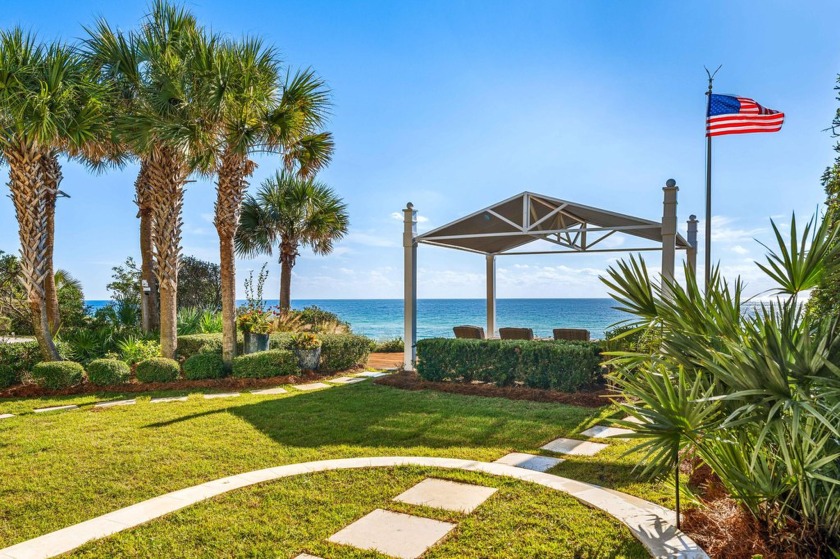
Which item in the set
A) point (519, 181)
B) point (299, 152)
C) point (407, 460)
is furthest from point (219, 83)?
point (519, 181)

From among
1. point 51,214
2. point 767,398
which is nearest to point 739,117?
point 767,398

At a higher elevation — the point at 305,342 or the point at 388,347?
the point at 305,342

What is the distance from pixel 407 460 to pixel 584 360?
4216mm

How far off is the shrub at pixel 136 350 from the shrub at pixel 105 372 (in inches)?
38.5

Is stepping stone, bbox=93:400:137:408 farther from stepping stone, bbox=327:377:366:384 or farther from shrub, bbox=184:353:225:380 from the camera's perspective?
stepping stone, bbox=327:377:366:384

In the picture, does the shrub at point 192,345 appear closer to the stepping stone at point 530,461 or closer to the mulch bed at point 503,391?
the mulch bed at point 503,391

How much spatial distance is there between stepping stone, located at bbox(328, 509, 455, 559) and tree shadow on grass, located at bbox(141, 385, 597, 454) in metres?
1.70

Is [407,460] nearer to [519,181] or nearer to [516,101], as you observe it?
[516,101]

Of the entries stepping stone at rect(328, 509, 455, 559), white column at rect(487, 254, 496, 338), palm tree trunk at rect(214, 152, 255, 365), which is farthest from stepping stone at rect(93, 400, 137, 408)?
white column at rect(487, 254, 496, 338)

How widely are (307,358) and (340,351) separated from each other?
0.83 metres

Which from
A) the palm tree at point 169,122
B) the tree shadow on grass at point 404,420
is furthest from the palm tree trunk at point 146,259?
the tree shadow on grass at point 404,420

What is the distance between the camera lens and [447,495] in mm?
3986

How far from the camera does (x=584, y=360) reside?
806 cm

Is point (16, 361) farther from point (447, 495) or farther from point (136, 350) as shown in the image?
point (447, 495)
